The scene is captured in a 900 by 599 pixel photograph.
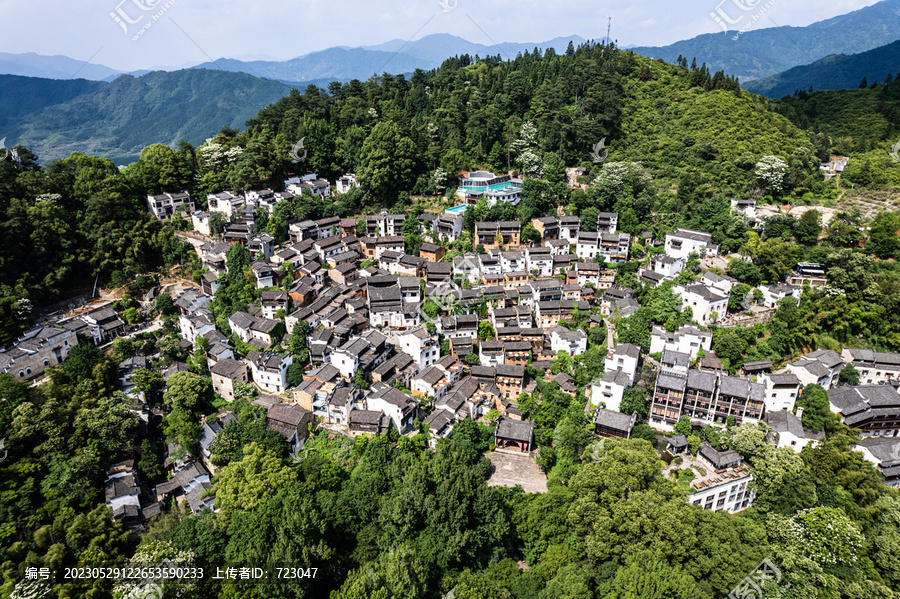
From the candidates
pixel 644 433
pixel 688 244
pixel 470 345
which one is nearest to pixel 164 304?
pixel 470 345

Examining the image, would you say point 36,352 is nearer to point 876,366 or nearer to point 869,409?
point 869,409

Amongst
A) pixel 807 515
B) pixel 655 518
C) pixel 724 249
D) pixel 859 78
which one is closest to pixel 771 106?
pixel 724 249

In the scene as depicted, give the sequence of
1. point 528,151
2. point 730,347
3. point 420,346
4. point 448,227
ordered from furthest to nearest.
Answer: point 528,151, point 448,227, point 420,346, point 730,347

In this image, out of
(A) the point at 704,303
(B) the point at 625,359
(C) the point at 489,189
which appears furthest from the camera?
(C) the point at 489,189

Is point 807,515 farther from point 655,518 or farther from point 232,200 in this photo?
point 232,200

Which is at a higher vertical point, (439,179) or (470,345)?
(439,179)

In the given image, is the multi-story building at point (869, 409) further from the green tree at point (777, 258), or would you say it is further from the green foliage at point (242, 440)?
the green foliage at point (242, 440)
